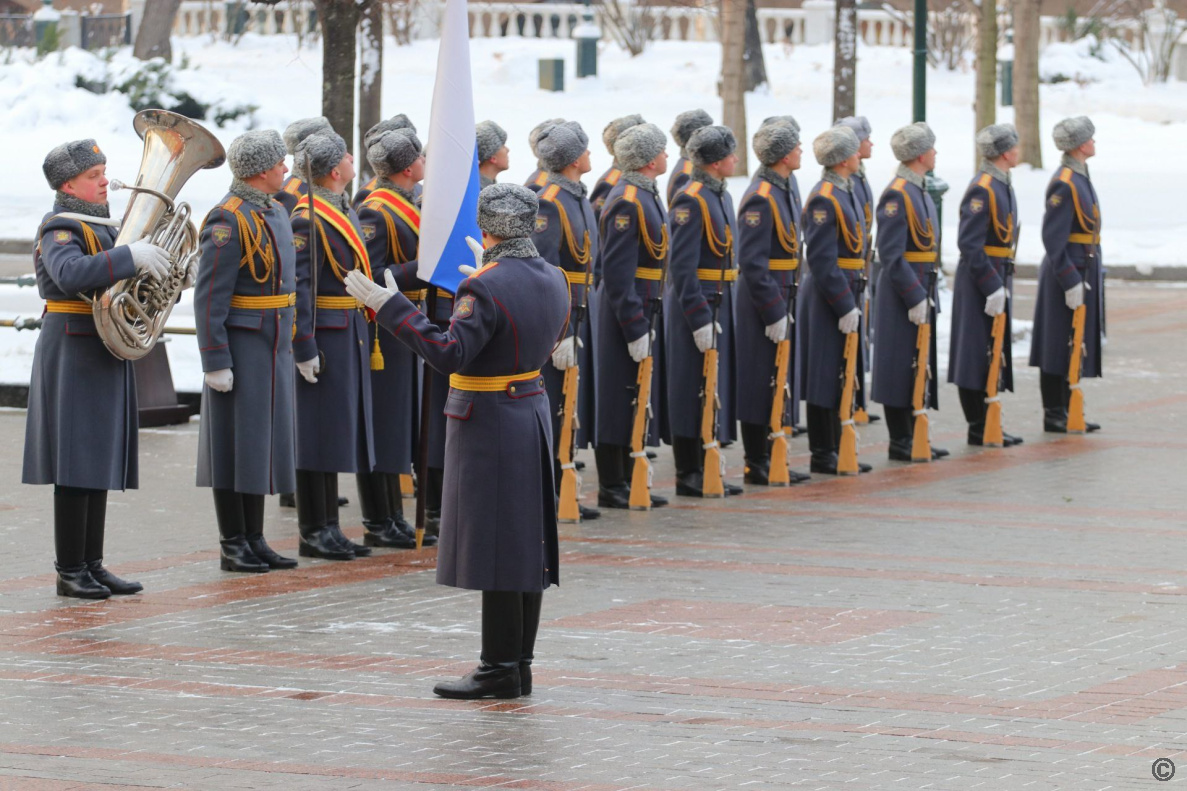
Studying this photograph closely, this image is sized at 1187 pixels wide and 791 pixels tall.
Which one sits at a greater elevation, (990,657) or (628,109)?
(628,109)

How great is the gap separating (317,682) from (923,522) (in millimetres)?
4619

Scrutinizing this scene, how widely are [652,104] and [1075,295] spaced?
2524 centimetres

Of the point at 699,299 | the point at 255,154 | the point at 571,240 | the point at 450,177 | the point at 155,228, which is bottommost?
the point at 699,299

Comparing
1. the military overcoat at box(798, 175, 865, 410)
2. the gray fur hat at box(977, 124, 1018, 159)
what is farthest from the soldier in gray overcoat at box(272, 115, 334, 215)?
the gray fur hat at box(977, 124, 1018, 159)

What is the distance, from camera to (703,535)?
10867mm

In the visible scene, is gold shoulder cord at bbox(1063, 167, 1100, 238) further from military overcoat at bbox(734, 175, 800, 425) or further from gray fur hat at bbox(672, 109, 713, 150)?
gray fur hat at bbox(672, 109, 713, 150)

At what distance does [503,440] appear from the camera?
24.2 ft

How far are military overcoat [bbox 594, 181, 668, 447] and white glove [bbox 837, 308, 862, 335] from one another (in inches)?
56.9

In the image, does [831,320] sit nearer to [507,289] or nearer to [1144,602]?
[1144,602]

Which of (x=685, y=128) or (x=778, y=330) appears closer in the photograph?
(x=778, y=330)

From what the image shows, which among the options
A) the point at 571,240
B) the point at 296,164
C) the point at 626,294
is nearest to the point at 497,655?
the point at 296,164

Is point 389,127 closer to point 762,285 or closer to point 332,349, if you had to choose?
point 332,349

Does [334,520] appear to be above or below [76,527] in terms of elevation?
below

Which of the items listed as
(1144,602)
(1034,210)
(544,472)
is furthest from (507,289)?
(1034,210)
